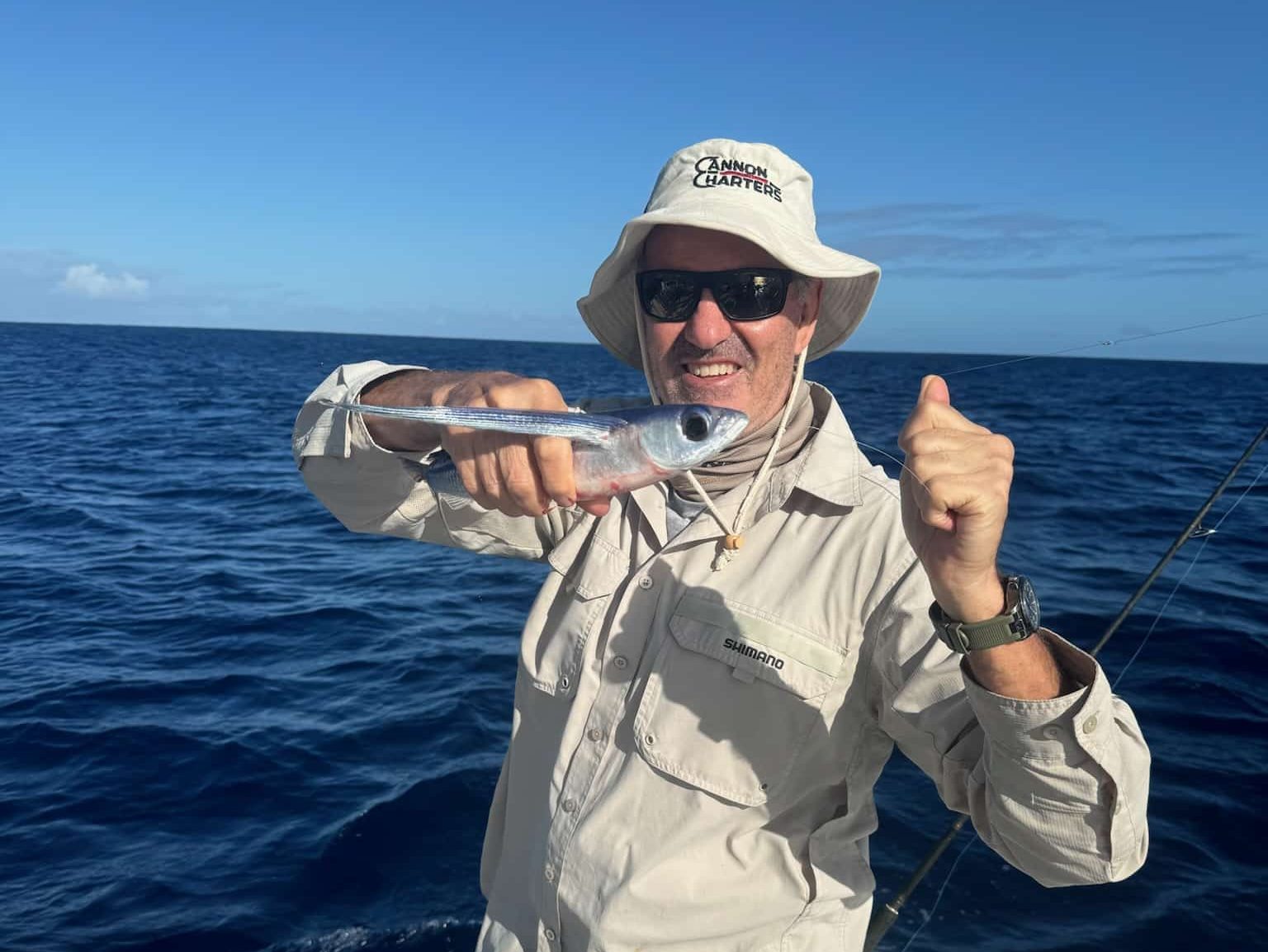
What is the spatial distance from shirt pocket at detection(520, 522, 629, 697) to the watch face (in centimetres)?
128

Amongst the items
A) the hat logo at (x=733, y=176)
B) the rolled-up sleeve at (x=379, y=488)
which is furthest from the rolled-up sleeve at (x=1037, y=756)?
the hat logo at (x=733, y=176)

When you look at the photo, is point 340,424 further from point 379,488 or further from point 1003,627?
point 1003,627

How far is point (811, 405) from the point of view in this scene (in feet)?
10.4

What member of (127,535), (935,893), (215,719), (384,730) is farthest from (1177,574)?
(127,535)

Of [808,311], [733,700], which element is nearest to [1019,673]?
[733,700]

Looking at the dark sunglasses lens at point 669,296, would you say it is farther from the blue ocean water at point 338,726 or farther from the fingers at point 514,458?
the blue ocean water at point 338,726

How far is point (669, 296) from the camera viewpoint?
10.0ft

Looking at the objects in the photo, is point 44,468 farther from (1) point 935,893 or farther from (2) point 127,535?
(1) point 935,893

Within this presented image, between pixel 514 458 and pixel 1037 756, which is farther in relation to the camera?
pixel 514 458

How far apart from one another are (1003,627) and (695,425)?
97 centimetres

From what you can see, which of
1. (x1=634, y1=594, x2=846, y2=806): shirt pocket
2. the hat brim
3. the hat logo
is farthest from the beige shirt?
the hat logo

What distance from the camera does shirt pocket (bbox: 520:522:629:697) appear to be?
2.86m

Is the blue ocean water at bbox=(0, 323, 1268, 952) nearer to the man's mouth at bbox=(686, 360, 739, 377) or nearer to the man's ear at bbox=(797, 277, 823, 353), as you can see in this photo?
the man's mouth at bbox=(686, 360, 739, 377)

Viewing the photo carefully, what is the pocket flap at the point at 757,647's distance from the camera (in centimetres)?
252
